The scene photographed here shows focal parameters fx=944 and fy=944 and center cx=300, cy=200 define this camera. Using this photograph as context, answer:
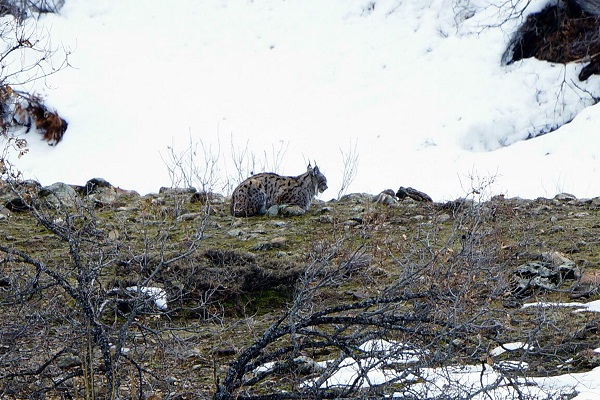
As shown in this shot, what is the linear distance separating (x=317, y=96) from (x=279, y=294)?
13121 millimetres

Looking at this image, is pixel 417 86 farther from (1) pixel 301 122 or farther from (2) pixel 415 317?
(2) pixel 415 317

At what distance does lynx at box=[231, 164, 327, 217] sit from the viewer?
1069 centimetres

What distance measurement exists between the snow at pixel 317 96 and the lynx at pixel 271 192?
11.3ft

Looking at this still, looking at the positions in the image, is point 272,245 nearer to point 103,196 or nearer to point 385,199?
point 385,199

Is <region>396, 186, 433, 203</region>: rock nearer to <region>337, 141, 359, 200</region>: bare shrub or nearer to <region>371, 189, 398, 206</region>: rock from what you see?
<region>371, 189, 398, 206</region>: rock

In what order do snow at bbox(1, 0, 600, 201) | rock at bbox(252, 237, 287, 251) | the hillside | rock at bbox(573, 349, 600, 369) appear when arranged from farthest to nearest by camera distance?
snow at bbox(1, 0, 600, 201)
rock at bbox(252, 237, 287, 251)
rock at bbox(573, 349, 600, 369)
the hillside

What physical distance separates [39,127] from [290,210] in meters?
9.83

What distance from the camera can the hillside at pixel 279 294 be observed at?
4.83 m

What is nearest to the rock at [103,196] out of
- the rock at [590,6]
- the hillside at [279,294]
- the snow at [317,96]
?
the hillside at [279,294]

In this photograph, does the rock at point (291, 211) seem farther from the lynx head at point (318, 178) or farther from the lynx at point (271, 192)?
the lynx head at point (318, 178)

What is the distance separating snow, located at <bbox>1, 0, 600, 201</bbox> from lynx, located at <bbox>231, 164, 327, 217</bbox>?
3.44 m

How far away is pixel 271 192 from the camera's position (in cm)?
1112

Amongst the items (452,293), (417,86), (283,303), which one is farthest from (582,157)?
(452,293)

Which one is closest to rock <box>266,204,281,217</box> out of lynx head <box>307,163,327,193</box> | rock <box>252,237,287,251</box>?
lynx head <box>307,163,327,193</box>
